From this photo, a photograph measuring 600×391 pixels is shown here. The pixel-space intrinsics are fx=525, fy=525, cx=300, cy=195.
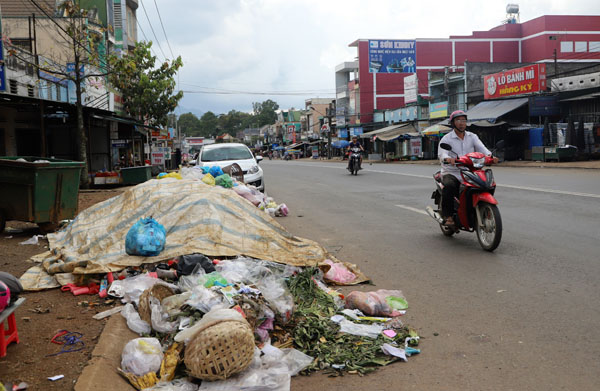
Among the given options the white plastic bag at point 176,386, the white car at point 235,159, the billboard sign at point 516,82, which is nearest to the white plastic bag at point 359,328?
the white plastic bag at point 176,386

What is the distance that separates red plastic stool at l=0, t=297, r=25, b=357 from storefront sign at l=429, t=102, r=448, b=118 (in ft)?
138

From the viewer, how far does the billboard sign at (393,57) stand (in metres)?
44.0

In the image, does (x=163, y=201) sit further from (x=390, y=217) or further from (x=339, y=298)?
(x=390, y=217)

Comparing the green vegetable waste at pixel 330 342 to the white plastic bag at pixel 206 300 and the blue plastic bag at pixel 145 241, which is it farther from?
the blue plastic bag at pixel 145 241

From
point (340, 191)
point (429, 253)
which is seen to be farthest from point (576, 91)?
point (429, 253)

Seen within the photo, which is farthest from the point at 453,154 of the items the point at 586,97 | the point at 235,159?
the point at 586,97

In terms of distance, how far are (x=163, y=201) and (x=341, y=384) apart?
179 inches

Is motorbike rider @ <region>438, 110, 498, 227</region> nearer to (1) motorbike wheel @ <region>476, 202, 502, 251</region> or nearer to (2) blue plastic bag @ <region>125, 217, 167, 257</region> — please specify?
(1) motorbike wheel @ <region>476, 202, 502, 251</region>

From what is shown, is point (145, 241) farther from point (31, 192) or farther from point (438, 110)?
point (438, 110)

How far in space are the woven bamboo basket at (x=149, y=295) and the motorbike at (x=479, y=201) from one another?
4138 mm

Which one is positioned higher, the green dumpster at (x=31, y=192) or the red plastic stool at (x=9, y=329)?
the green dumpster at (x=31, y=192)

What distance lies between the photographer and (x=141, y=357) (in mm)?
3404

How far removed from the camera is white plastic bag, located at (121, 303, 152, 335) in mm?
4086

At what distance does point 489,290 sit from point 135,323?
129 inches
